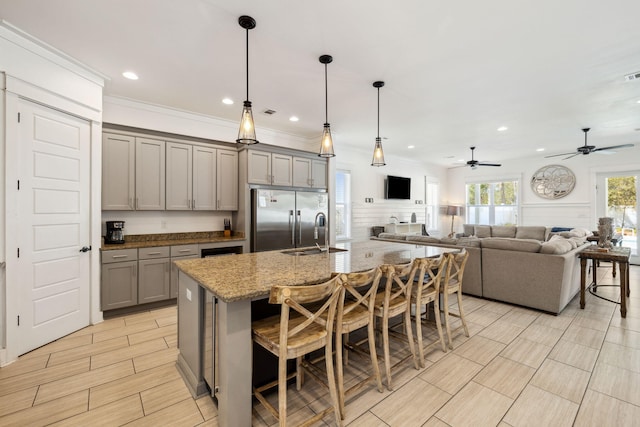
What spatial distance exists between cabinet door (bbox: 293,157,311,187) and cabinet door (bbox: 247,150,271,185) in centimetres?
53

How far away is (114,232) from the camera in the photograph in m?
3.62

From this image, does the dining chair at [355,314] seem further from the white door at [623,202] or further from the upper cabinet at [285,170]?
the white door at [623,202]

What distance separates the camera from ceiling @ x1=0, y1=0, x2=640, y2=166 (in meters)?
2.14

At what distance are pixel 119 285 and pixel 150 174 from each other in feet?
4.88

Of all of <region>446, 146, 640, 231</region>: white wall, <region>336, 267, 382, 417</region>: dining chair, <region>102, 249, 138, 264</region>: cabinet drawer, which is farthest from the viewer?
<region>446, 146, 640, 231</region>: white wall

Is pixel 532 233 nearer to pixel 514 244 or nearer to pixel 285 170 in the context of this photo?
pixel 514 244

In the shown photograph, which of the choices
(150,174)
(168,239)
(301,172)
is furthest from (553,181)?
(150,174)

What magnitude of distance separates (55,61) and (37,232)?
5.52 feet

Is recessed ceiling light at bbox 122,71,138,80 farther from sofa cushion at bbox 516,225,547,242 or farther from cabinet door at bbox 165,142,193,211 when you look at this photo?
sofa cushion at bbox 516,225,547,242

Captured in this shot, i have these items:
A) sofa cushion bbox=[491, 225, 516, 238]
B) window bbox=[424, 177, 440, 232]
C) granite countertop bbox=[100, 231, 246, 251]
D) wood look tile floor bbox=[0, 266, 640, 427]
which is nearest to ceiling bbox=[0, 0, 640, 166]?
granite countertop bbox=[100, 231, 246, 251]

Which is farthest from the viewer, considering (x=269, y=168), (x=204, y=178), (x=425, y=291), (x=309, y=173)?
(x=309, y=173)

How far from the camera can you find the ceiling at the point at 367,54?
Result: 2139 mm

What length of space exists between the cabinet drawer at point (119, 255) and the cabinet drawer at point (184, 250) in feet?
1.40

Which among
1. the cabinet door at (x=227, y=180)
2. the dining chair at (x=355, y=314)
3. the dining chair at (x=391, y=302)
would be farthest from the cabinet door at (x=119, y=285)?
the dining chair at (x=391, y=302)
